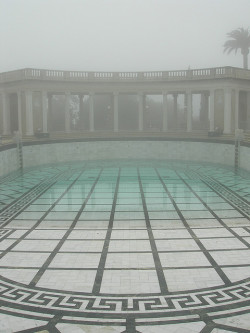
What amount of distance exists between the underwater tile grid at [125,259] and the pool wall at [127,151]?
10.3 meters

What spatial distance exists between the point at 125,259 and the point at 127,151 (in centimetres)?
2651

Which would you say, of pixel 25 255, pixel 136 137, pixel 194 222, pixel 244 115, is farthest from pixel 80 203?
pixel 244 115

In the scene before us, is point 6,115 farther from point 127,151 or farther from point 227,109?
point 227,109

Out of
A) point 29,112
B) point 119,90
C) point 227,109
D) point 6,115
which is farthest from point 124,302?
point 6,115

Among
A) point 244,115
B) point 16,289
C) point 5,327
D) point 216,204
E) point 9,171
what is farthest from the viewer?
point 244,115

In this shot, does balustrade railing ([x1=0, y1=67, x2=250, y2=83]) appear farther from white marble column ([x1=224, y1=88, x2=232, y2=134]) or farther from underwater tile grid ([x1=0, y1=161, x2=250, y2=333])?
underwater tile grid ([x1=0, y1=161, x2=250, y2=333])

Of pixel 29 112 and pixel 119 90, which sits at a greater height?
pixel 119 90

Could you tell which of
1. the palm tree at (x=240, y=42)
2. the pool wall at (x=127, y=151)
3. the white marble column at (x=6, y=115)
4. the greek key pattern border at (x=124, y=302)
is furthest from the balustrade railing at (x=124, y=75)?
the greek key pattern border at (x=124, y=302)

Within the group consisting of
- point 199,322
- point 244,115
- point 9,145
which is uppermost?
point 244,115

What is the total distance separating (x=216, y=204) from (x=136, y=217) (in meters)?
4.40

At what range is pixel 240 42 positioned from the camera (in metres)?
53.8

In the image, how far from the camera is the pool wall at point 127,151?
107ft

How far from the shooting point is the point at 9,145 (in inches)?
→ 1165

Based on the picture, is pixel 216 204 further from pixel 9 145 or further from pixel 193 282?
pixel 9 145
